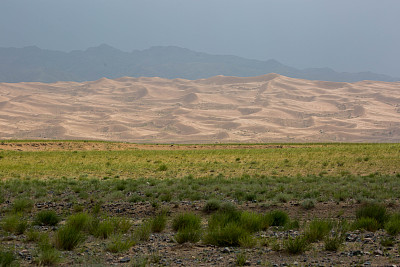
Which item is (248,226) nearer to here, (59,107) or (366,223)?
(366,223)

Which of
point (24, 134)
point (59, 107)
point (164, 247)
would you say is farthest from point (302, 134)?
point (164, 247)

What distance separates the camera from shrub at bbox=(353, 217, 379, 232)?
10742 mm

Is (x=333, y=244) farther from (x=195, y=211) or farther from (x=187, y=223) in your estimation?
(x=195, y=211)

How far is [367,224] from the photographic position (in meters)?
10.9

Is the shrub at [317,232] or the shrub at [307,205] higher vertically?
the shrub at [317,232]

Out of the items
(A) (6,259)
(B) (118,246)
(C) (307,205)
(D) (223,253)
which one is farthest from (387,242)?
(A) (6,259)

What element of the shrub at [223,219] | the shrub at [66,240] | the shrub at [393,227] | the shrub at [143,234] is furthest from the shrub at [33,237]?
the shrub at [393,227]

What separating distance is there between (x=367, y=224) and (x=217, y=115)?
134426 mm

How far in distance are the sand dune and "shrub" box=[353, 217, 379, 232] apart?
3511 inches

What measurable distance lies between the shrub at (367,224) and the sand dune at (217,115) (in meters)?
89.2

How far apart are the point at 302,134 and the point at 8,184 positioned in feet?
326

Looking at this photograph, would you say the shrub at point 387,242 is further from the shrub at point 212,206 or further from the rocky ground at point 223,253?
the shrub at point 212,206

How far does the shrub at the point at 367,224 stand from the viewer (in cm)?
1074

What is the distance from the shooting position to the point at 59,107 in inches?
6314
